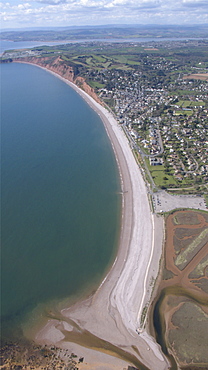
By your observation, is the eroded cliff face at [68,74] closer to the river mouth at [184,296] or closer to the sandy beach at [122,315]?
the river mouth at [184,296]

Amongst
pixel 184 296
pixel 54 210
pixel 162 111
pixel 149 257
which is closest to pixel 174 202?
pixel 149 257

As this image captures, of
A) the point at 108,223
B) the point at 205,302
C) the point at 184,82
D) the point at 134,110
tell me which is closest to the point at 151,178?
the point at 108,223

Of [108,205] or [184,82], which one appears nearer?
[108,205]

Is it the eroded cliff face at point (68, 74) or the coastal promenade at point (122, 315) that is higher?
the eroded cliff face at point (68, 74)

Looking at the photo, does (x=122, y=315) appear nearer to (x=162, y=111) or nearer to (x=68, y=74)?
(x=162, y=111)

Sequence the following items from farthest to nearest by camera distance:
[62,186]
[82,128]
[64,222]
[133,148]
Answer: [82,128] < [133,148] < [62,186] < [64,222]

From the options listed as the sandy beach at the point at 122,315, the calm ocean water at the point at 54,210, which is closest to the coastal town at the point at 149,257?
the sandy beach at the point at 122,315

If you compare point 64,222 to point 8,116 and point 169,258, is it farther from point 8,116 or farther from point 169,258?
point 8,116

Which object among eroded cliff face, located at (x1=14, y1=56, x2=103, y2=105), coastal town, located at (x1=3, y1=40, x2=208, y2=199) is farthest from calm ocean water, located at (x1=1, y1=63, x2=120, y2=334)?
eroded cliff face, located at (x1=14, y1=56, x2=103, y2=105)

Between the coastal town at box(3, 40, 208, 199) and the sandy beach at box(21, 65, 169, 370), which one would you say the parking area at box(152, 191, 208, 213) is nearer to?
the coastal town at box(3, 40, 208, 199)
